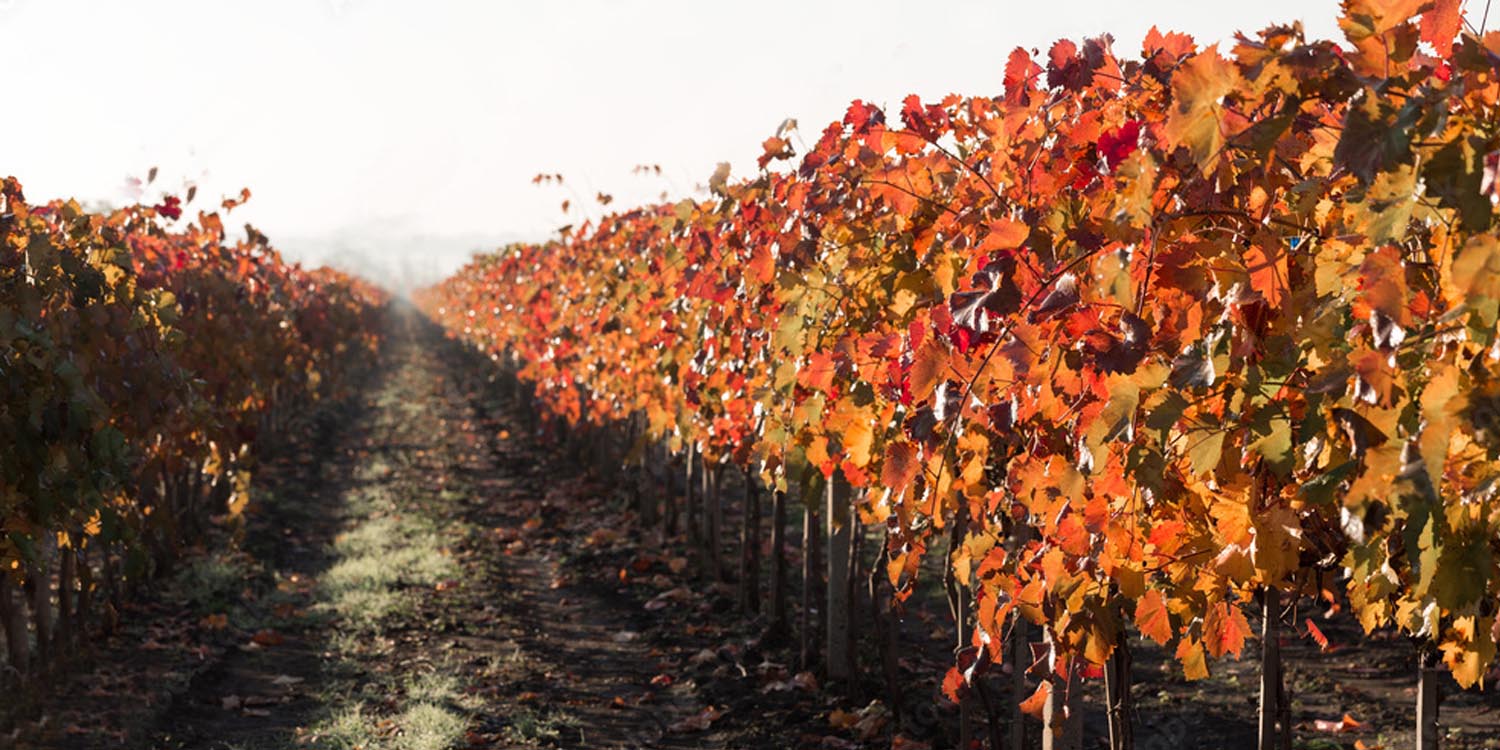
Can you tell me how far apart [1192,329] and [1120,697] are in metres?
1.36

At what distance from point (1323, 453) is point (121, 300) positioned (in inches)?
222

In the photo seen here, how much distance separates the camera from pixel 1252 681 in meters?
6.82

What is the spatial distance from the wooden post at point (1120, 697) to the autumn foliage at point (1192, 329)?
0.08 metres

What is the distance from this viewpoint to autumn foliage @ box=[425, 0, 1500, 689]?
1.85 metres

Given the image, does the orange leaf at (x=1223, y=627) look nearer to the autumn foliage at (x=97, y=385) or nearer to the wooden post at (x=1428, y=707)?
the wooden post at (x=1428, y=707)

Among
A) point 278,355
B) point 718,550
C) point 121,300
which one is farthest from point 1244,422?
point 278,355

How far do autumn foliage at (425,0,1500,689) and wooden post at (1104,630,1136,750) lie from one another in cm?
8

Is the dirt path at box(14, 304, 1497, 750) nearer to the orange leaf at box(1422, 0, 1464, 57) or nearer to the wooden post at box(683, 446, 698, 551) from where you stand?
the wooden post at box(683, 446, 698, 551)

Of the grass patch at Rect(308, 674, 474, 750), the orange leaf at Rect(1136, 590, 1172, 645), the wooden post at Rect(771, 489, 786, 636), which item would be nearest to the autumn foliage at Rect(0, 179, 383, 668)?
the grass patch at Rect(308, 674, 474, 750)

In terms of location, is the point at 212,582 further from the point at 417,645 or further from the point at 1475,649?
the point at 1475,649

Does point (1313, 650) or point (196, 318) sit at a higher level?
point (196, 318)

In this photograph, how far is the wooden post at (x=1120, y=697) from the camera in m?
3.48

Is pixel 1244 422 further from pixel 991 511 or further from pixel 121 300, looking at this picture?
pixel 121 300

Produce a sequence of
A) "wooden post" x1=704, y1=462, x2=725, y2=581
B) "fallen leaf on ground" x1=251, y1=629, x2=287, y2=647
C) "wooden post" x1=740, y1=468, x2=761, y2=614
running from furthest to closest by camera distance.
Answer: "wooden post" x1=704, y1=462, x2=725, y2=581 → "wooden post" x1=740, y1=468, x2=761, y2=614 → "fallen leaf on ground" x1=251, y1=629, x2=287, y2=647
